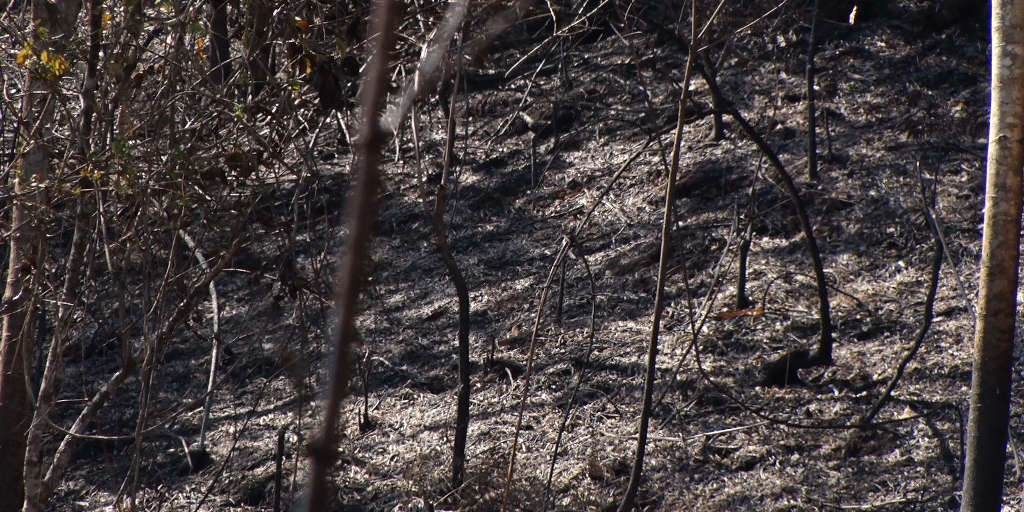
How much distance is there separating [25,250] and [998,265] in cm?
422

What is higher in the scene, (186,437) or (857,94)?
(857,94)

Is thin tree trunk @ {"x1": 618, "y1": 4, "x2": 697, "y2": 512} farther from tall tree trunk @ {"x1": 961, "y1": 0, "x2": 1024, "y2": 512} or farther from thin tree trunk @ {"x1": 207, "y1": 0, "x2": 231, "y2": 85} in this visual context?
thin tree trunk @ {"x1": 207, "y1": 0, "x2": 231, "y2": 85}

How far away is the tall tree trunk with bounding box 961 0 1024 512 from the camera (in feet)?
10.9

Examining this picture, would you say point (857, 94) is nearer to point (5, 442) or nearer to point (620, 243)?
point (620, 243)

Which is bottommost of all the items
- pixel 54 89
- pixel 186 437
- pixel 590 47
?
pixel 186 437

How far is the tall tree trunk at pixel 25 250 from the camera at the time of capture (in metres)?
4.25

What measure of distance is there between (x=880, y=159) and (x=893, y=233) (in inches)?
35.2

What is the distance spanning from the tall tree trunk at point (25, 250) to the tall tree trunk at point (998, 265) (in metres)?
3.61

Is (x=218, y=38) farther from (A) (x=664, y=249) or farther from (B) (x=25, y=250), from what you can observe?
(A) (x=664, y=249)

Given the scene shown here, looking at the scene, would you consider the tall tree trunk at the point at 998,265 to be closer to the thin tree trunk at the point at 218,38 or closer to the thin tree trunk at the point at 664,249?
the thin tree trunk at the point at 664,249

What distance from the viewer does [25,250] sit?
4.67 meters

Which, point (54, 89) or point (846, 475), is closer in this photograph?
point (54, 89)

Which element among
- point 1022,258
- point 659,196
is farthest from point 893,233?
point 659,196

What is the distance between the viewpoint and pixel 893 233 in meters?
6.45
